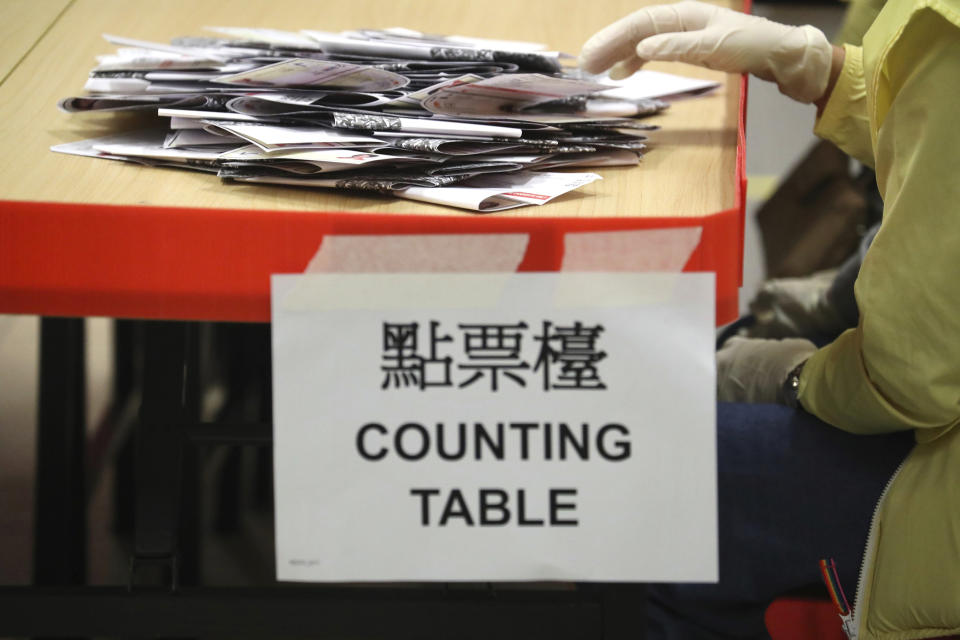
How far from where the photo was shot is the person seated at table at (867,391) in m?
0.93

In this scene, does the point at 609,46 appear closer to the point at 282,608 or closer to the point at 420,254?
→ the point at 420,254

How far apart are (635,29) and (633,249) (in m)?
0.43

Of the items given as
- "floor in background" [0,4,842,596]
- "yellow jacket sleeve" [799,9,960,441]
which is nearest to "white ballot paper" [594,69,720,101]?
"yellow jacket sleeve" [799,9,960,441]

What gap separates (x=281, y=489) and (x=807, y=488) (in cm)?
55

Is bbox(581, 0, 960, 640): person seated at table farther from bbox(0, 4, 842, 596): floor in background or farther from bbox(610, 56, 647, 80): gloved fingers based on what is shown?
bbox(0, 4, 842, 596): floor in background

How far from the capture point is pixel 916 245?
0.93m

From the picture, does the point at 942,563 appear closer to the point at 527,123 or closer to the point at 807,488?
the point at 807,488

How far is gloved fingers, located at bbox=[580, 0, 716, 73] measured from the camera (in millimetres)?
1106

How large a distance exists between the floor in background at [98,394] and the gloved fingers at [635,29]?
1336 mm

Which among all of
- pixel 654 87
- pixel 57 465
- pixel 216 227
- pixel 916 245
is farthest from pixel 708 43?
pixel 57 465

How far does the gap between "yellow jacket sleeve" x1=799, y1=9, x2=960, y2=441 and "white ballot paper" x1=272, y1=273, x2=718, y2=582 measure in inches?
10.5

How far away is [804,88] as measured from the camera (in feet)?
3.99

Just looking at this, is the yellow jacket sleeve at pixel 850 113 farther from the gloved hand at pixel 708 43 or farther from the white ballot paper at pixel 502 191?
the white ballot paper at pixel 502 191

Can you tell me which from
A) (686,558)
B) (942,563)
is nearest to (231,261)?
(686,558)
